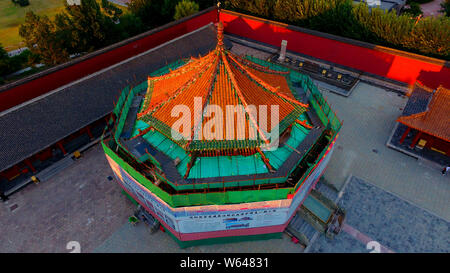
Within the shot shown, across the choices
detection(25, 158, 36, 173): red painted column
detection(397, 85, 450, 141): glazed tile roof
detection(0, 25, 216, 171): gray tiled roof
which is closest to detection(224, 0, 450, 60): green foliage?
detection(397, 85, 450, 141): glazed tile roof

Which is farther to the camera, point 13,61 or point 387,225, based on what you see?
point 13,61

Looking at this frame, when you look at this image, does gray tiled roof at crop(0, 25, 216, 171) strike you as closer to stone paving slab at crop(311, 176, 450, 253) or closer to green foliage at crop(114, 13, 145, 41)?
green foliage at crop(114, 13, 145, 41)

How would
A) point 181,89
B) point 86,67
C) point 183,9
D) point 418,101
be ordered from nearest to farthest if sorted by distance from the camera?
point 181,89
point 418,101
point 86,67
point 183,9

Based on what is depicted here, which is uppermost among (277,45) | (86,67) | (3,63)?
(86,67)

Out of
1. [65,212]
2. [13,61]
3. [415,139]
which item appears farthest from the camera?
[13,61]

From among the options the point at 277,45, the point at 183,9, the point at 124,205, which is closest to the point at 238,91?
the point at 124,205

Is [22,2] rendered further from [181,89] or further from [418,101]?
[418,101]
